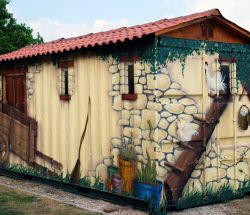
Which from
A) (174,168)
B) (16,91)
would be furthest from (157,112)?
(16,91)

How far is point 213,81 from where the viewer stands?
29.9 ft

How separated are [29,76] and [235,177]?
5504 millimetres

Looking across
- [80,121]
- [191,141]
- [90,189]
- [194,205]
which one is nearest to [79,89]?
[80,121]

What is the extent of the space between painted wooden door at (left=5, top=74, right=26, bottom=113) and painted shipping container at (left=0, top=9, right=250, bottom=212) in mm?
1200

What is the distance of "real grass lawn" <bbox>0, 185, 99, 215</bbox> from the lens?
8430 mm

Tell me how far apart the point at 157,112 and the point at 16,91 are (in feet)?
17.0

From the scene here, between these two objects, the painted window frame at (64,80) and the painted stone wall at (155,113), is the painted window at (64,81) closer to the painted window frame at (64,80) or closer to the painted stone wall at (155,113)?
the painted window frame at (64,80)

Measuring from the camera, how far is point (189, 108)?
870 centimetres

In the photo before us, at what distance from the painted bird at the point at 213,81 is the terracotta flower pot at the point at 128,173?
2075 mm

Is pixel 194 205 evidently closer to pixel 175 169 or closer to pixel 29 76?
pixel 175 169

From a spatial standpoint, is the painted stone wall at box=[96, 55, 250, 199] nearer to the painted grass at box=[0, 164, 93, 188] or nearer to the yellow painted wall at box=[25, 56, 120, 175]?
the yellow painted wall at box=[25, 56, 120, 175]

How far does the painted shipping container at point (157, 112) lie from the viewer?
8391 millimetres

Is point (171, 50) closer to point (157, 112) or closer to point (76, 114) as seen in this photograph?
point (157, 112)

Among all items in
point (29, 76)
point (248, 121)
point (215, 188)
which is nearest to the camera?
point (215, 188)
